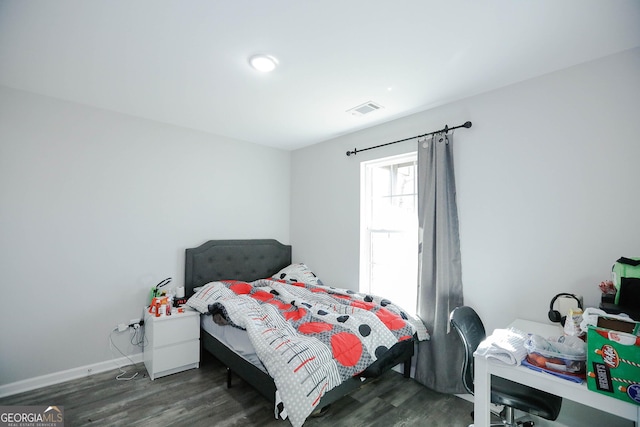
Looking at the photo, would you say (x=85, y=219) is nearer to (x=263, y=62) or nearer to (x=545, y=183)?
(x=263, y=62)

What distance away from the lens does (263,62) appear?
6.57 feet

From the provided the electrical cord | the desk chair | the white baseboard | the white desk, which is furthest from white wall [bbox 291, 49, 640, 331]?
the white baseboard

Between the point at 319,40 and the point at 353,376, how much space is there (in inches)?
86.7

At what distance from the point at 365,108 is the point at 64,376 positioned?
12.0ft

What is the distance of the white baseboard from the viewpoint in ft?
7.91

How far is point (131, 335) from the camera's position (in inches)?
118

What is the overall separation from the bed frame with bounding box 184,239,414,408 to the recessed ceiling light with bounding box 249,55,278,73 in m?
2.10

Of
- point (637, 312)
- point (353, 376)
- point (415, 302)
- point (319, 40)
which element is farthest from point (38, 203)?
point (637, 312)

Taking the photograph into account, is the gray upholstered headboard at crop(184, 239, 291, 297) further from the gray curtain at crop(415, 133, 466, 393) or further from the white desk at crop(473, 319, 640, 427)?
the white desk at crop(473, 319, 640, 427)

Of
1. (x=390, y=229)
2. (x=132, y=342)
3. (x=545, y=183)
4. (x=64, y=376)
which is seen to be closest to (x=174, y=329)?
(x=132, y=342)

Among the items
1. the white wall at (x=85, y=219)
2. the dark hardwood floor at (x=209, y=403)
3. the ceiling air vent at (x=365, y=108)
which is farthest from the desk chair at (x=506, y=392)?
the white wall at (x=85, y=219)

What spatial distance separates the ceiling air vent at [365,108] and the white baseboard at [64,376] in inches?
129

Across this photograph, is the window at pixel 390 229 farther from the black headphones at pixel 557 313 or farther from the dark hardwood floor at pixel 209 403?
the black headphones at pixel 557 313

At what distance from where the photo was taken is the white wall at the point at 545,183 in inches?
72.7
